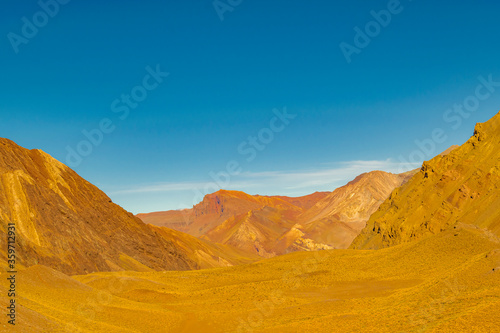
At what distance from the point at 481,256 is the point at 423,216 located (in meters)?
36.7

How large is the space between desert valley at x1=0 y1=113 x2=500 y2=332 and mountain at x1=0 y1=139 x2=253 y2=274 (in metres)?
0.26

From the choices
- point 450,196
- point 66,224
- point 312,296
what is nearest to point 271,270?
point 312,296

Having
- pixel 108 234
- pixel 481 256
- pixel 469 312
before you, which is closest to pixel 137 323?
pixel 469 312

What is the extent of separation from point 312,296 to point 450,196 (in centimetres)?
3733

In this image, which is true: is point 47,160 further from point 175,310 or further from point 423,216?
point 423,216

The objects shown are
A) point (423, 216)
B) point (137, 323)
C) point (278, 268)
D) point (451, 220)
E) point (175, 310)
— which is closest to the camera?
point (137, 323)

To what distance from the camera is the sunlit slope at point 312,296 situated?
25.4 m

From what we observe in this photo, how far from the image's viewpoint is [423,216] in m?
69.6

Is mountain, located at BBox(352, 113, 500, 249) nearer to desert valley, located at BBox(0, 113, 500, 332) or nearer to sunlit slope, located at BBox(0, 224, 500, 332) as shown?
desert valley, located at BBox(0, 113, 500, 332)

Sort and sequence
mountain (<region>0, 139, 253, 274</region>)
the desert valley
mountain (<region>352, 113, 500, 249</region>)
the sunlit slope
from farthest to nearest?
mountain (<region>0, 139, 253, 274</region>)
mountain (<region>352, 113, 500, 249</region>)
the desert valley
the sunlit slope

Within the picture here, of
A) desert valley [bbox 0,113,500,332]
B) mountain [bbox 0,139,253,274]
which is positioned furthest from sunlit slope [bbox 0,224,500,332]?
mountain [bbox 0,139,253,274]

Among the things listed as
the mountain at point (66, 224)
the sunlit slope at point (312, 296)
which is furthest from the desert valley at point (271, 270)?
the mountain at point (66, 224)

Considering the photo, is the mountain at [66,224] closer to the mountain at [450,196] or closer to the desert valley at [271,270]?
the desert valley at [271,270]

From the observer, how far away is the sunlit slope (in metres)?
25.4
